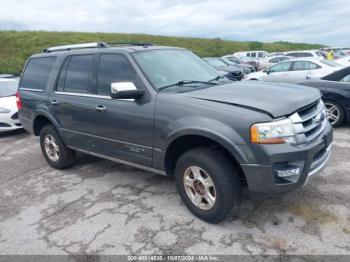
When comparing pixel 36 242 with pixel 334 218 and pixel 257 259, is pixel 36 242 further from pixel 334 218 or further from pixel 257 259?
pixel 334 218

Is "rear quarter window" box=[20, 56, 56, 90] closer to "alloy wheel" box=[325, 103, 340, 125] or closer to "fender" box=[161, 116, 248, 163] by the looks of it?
"fender" box=[161, 116, 248, 163]

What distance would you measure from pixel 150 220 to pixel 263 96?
1.80 metres

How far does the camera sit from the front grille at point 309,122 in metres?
3.06

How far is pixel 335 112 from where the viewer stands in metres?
6.78

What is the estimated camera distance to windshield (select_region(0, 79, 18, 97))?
9.01 meters

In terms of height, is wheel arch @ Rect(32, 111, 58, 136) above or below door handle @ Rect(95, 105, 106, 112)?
below

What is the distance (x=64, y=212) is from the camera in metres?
3.98

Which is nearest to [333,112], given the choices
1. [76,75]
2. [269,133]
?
[269,133]

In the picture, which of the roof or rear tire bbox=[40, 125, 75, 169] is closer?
the roof

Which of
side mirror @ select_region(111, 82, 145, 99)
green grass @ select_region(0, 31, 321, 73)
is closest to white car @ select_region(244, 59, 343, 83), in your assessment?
side mirror @ select_region(111, 82, 145, 99)

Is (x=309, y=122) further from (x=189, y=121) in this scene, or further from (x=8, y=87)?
(x=8, y=87)

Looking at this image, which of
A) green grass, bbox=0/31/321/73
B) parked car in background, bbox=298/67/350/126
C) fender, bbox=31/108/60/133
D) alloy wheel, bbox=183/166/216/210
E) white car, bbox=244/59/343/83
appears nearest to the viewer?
alloy wheel, bbox=183/166/216/210

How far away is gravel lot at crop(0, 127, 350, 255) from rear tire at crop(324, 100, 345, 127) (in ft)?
6.50

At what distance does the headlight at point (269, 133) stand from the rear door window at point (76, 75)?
8.27ft
